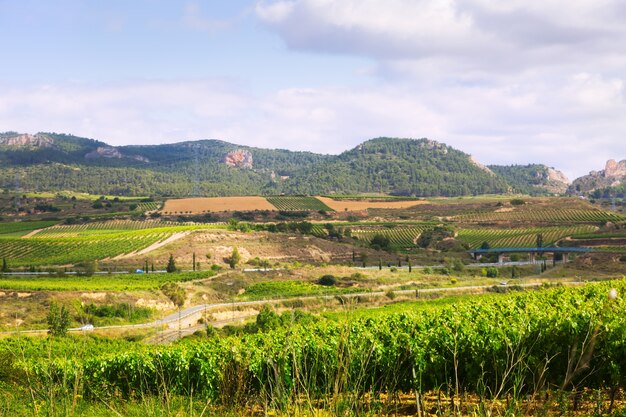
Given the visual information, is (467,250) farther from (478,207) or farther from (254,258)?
(478,207)

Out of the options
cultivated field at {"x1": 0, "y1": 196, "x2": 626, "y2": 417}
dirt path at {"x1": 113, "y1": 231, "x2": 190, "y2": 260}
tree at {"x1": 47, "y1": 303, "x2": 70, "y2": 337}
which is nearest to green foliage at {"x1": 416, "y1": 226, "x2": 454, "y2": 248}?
cultivated field at {"x1": 0, "y1": 196, "x2": 626, "y2": 417}

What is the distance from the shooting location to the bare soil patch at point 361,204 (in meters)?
161

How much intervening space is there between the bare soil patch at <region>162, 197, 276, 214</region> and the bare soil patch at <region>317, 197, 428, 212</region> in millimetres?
16214

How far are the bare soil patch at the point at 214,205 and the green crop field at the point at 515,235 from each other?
1999 inches

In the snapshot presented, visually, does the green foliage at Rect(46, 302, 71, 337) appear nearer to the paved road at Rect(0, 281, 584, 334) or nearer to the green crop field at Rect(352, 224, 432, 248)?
the paved road at Rect(0, 281, 584, 334)

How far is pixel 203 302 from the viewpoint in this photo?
6844 centimetres

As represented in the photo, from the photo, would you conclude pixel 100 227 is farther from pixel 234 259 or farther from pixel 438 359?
pixel 438 359

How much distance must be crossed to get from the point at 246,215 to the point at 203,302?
76.1 meters

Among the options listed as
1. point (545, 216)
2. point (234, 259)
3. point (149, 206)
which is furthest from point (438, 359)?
point (149, 206)

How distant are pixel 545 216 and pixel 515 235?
20.9 meters

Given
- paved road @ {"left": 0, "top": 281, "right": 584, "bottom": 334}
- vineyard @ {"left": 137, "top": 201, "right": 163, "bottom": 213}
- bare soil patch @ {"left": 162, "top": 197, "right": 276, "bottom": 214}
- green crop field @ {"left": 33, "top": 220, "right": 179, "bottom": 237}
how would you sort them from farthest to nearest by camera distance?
vineyard @ {"left": 137, "top": 201, "right": 163, "bottom": 213} < bare soil patch @ {"left": 162, "top": 197, "right": 276, "bottom": 214} < green crop field @ {"left": 33, "top": 220, "right": 179, "bottom": 237} < paved road @ {"left": 0, "top": 281, "right": 584, "bottom": 334}

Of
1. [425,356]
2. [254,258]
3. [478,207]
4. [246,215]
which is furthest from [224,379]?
[478,207]

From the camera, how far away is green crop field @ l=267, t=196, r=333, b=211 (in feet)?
525

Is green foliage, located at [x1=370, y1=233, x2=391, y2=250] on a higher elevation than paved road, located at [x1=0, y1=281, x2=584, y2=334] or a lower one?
higher
